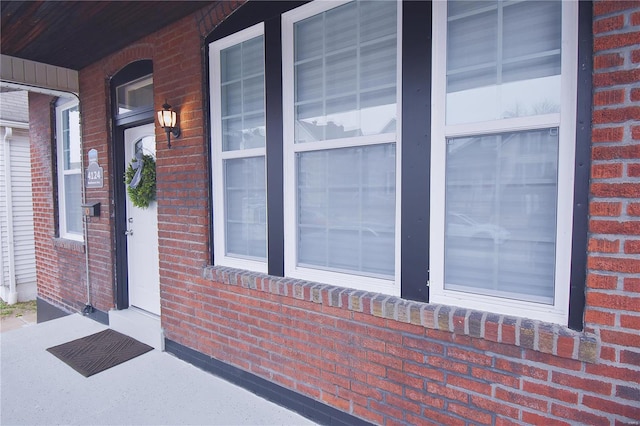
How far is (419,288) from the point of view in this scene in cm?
201

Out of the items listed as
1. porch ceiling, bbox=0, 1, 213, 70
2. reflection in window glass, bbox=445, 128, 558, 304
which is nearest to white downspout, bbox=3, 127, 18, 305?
porch ceiling, bbox=0, 1, 213, 70

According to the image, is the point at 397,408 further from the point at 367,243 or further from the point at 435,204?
the point at 435,204

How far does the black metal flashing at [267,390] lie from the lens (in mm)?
2322

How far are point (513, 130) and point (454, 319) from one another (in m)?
0.99

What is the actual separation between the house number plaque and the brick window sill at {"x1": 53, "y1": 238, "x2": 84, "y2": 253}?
0.81 meters

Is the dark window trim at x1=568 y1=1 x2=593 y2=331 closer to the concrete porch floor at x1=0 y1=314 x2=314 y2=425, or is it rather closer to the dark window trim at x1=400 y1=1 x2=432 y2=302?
the dark window trim at x1=400 y1=1 x2=432 y2=302

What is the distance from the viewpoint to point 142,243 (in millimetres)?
3963

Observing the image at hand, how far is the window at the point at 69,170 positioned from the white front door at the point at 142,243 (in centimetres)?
114

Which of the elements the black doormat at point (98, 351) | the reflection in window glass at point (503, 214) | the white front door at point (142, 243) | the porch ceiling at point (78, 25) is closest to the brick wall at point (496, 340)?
the reflection in window glass at point (503, 214)

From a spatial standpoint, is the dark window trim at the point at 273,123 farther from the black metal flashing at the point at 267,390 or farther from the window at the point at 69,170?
the window at the point at 69,170

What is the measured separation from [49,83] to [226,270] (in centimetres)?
336

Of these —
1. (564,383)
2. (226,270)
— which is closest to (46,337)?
(226,270)

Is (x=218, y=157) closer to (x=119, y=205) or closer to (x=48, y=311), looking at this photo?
(x=119, y=205)

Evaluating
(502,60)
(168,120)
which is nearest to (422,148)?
(502,60)
